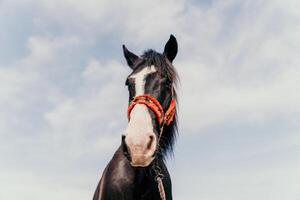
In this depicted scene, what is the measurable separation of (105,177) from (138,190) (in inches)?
33.2

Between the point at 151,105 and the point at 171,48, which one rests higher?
the point at 171,48

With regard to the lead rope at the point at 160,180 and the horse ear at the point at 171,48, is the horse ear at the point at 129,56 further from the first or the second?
the lead rope at the point at 160,180

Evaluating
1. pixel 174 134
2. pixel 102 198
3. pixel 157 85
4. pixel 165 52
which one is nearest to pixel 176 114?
pixel 174 134

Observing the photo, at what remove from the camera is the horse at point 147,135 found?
5484mm

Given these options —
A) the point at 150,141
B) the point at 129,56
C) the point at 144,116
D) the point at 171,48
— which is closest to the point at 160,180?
the point at 150,141

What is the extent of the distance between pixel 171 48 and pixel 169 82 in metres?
1.12

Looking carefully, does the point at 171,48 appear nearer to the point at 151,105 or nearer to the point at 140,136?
the point at 151,105

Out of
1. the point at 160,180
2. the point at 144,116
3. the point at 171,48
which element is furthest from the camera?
the point at 171,48

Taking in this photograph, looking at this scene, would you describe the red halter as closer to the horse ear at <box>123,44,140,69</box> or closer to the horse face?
the horse face

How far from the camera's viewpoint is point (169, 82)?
6.72 m

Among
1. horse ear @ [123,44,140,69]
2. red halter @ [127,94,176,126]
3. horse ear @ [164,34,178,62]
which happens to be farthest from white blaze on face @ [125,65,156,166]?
horse ear @ [123,44,140,69]

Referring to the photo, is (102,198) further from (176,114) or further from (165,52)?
(165,52)

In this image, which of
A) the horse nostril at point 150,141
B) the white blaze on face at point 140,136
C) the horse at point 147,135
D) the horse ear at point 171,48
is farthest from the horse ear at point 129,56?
the horse nostril at point 150,141

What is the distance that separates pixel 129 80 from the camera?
21.7 feet
